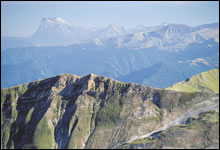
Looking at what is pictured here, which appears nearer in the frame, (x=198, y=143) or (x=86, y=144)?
(x=198, y=143)

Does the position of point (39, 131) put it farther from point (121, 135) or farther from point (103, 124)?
point (121, 135)

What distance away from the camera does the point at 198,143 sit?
159 meters

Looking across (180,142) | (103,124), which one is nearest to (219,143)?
(180,142)

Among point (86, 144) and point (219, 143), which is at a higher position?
point (219, 143)

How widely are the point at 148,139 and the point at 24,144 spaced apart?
8995 cm

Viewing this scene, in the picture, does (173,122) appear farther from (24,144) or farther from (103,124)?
(24,144)

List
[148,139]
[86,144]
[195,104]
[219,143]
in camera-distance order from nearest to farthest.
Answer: [219,143] < [148,139] < [86,144] < [195,104]

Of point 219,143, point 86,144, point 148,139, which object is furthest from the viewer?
point 86,144

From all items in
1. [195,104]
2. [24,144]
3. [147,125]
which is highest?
[195,104]

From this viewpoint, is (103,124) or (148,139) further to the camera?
(103,124)

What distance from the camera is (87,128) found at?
196 metres

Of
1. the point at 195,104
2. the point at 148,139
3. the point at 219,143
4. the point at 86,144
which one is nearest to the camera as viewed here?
the point at 219,143

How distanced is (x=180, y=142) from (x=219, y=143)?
22.8 metres

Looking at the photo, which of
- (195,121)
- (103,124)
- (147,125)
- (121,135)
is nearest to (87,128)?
(103,124)
